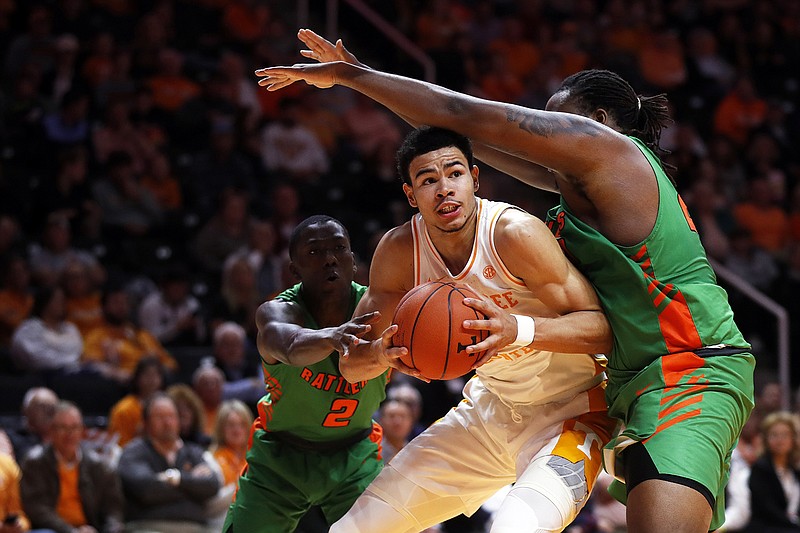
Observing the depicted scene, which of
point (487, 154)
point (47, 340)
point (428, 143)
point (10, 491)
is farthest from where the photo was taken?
point (47, 340)

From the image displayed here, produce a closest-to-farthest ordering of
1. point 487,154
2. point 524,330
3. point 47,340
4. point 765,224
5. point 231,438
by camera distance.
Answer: point 524,330 → point 487,154 → point 231,438 → point 47,340 → point 765,224

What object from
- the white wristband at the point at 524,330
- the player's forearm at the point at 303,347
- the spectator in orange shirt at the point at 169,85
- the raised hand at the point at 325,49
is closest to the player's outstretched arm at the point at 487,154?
the raised hand at the point at 325,49

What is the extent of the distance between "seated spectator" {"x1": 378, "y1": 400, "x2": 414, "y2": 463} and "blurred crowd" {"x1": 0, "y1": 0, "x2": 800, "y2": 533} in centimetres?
5

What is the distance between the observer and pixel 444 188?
3.84 meters

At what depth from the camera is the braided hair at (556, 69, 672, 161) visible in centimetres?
404

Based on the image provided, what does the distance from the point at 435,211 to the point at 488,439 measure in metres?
0.91

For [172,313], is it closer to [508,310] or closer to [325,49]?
[325,49]

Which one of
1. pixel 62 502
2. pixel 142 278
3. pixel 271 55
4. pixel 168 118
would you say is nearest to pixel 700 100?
pixel 271 55

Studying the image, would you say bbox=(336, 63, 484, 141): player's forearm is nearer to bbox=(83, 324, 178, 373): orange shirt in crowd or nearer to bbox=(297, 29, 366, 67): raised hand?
bbox=(297, 29, 366, 67): raised hand

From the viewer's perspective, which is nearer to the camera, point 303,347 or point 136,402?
point 303,347

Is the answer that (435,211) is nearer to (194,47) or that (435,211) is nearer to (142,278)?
(142,278)

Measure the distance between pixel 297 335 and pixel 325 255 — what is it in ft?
1.84

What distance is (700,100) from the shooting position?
495 inches

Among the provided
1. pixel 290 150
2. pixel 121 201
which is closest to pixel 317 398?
pixel 121 201
